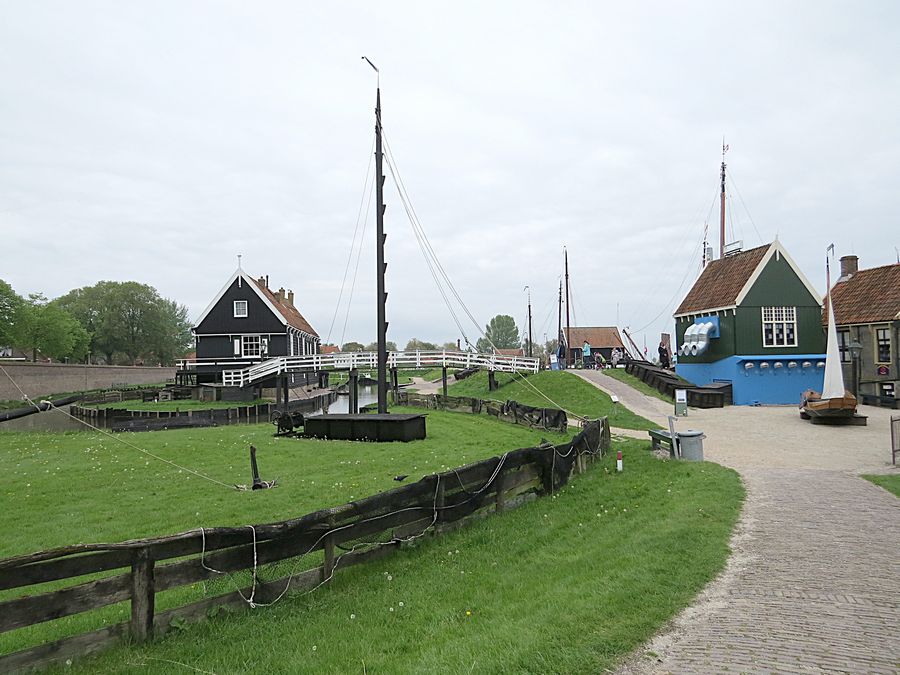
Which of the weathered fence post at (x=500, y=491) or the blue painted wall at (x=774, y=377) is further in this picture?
the blue painted wall at (x=774, y=377)

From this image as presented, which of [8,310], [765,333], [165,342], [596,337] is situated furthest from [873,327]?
[165,342]

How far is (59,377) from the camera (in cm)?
4847

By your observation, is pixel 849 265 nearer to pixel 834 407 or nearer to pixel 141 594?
pixel 834 407

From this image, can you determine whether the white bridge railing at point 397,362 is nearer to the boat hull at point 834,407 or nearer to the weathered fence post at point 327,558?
the boat hull at point 834,407

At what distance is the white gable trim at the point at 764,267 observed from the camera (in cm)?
3316

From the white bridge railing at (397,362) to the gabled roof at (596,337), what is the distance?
1405 inches

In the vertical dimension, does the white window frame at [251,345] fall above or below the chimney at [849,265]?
below

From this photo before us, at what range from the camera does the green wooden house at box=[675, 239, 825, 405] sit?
3244 centimetres

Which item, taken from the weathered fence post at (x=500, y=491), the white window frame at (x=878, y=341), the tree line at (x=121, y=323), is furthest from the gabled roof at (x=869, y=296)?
the tree line at (x=121, y=323)

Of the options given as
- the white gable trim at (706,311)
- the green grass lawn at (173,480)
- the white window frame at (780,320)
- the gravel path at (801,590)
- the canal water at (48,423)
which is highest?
the white gable trim at (706,311)

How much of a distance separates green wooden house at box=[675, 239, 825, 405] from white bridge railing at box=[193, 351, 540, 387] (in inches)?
455

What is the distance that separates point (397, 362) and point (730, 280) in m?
21.8

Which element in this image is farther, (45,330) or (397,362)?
(45,330)

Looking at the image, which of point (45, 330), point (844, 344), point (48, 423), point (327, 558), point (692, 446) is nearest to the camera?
point (327, 558)
